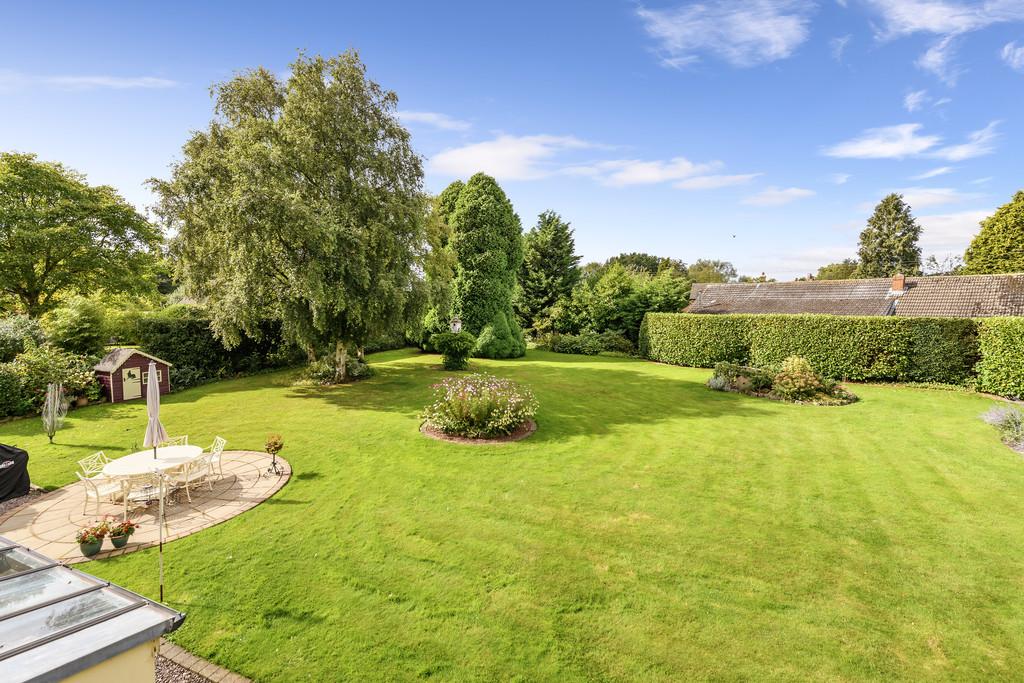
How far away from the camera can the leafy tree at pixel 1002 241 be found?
33.2 metres

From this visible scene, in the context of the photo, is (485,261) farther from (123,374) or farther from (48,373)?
(48,373)

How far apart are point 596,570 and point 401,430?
7.93 metres

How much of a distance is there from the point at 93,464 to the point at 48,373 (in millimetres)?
9481

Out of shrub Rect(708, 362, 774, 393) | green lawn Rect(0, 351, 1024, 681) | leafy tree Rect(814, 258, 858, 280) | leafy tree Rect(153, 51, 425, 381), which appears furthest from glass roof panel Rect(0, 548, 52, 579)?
leafy tree Rect(814, 258, 858, 280)

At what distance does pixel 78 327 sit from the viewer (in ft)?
57.5

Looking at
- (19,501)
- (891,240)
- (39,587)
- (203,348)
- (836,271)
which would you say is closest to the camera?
(39,587)

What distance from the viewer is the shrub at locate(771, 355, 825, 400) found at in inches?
663

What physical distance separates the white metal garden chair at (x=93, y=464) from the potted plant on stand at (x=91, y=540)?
2450 millimetres

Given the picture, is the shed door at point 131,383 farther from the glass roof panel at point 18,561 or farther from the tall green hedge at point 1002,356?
the tall green hedge at point 1002,356

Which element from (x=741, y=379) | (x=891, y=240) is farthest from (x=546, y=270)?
(x=891, y=240)

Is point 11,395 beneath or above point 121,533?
above

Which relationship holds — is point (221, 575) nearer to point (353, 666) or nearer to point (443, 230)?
point (353, 666)

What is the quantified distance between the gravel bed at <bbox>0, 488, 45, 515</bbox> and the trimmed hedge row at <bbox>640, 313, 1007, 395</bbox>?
25.7 m

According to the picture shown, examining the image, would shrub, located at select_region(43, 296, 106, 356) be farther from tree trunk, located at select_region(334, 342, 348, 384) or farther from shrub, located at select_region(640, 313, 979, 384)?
shrub, located at select_region(640, 313, 979, 384)
